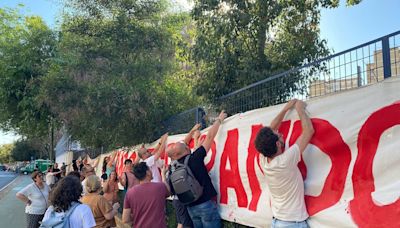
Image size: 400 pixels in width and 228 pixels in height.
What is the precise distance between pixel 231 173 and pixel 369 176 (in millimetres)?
2316

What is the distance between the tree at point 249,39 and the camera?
952cm

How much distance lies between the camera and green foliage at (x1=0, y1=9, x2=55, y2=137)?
17348 millimetres

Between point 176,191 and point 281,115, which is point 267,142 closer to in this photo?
point 281,115

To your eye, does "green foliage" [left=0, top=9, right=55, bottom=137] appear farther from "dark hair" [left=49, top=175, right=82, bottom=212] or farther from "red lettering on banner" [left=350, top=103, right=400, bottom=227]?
"red lettering on banner" [left=350, top=103, right=400, bottom=227]

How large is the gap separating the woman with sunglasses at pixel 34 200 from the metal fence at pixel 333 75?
4.29 meters

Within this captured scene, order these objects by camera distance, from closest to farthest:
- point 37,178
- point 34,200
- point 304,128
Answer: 1. point 304,128
2. point 34,200
3. point 37,178

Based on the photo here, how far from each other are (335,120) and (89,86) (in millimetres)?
8558

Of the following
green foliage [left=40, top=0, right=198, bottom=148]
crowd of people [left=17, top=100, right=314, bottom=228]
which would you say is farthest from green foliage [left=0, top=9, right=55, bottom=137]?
crowd of people [left=17, top=100, right=314, bottom=228]

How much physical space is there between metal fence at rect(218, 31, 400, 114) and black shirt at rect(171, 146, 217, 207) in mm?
1170

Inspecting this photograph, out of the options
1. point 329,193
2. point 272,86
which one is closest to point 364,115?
point 329,193

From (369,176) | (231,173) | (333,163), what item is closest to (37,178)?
(231,173)

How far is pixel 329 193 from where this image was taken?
3.80 m

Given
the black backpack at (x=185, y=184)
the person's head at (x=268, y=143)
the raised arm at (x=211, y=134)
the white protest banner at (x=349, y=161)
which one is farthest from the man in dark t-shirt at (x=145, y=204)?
the person's head at (x=268, y=143)

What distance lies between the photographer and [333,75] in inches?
176
